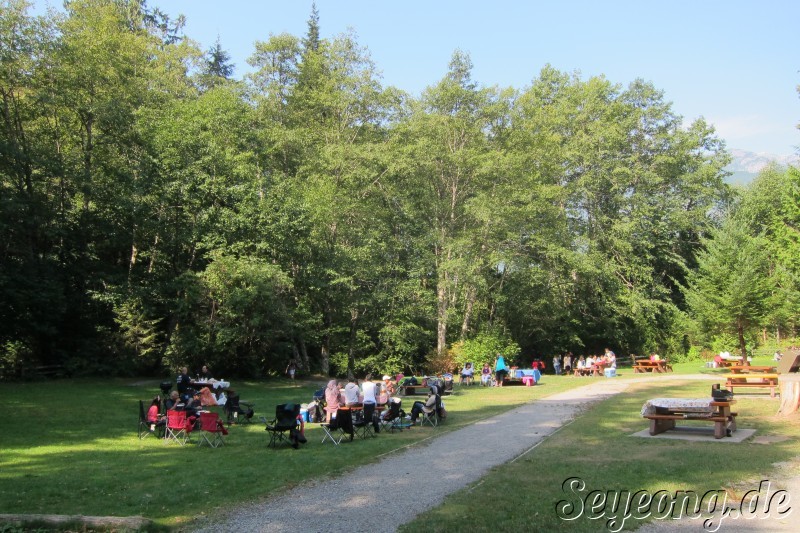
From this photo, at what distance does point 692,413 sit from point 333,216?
21.6m

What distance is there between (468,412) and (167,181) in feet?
58.8

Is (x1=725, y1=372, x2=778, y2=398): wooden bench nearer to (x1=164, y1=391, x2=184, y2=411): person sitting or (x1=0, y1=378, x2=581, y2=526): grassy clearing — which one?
(x1=0, y1=378, x2=581, y2=526): grassy clearing

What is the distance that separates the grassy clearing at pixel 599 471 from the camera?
633 cm

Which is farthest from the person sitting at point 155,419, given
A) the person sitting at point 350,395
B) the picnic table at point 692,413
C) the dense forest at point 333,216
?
the dense forest at point 333,216

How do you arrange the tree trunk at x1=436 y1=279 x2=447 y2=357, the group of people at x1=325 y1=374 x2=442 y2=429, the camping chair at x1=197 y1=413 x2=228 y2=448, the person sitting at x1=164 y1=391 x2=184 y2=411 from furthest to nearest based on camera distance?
the tree trunk at x1=436 y1=279 x2=447 y2=357
the group of people at x1=325 y1=374 x2=442 y2=429
the person sitting at x1=164 y1=391 x2=184 y2=411
the camping chair at x1=197 y1=413 x2=228 y2=448

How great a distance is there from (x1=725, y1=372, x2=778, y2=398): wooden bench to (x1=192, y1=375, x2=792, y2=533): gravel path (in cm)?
797

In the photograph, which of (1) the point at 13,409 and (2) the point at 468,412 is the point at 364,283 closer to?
(2) the point at 468,412

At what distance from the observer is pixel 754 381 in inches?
722


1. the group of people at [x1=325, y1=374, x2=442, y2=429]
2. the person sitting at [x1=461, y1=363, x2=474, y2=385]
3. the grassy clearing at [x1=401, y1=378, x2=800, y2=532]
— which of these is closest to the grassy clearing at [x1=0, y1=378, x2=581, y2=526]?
the group of people at [x1=325, y1=374, x2=442, y2=429]

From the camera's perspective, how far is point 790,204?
23.0m

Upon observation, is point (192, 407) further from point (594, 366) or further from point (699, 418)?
point (594, 366)

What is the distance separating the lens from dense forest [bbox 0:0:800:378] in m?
25.6

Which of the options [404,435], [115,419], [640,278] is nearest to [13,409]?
[115,419]

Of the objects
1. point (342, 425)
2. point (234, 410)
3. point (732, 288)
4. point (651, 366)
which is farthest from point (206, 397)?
point (651, 366)
